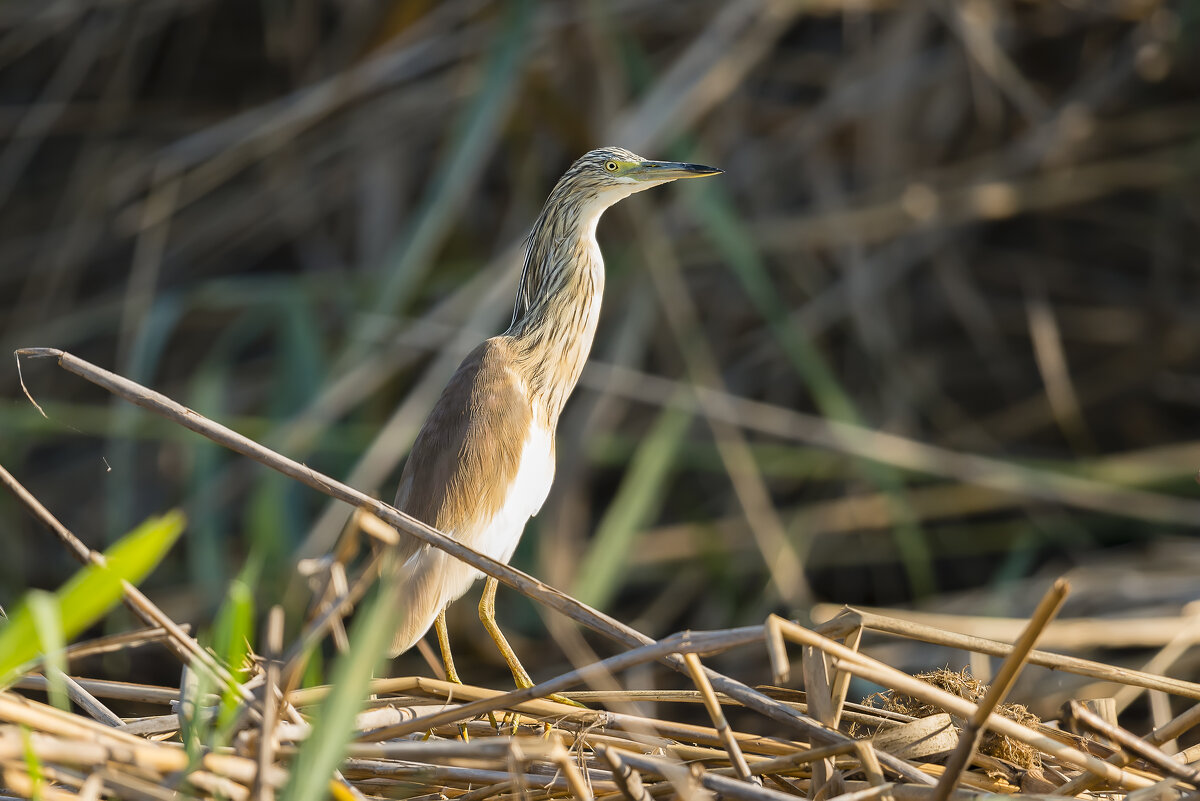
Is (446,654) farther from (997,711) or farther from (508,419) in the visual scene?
(997,711)

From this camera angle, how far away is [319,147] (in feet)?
10.7

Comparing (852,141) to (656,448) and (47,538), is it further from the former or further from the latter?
(47,538)

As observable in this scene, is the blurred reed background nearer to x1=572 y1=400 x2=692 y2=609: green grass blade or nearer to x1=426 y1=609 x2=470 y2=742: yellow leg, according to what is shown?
x1=572 y1=400 x2=692 y2=609: green grass blade

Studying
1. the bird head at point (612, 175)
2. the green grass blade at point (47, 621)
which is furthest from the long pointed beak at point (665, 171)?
the green grass blade at point (47, 621)

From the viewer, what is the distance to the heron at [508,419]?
172cm

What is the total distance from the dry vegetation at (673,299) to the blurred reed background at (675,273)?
0.01m

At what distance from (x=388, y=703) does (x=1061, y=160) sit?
2.67 metres

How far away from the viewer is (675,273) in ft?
9.62

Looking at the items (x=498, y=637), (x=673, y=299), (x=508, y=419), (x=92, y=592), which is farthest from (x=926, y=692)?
(x=673, y=299)

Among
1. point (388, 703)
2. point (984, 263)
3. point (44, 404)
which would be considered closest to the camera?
point (388, 703)

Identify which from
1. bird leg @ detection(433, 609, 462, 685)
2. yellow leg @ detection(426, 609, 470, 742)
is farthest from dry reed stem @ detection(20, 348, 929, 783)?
bird leg @ detection(433, 609, 462, 685)

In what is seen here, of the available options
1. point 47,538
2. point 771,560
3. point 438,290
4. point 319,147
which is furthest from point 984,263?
point 47,538

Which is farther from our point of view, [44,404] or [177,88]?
[177,88]

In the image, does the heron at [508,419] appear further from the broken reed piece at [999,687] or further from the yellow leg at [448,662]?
the broken reed piece at [999,687]
